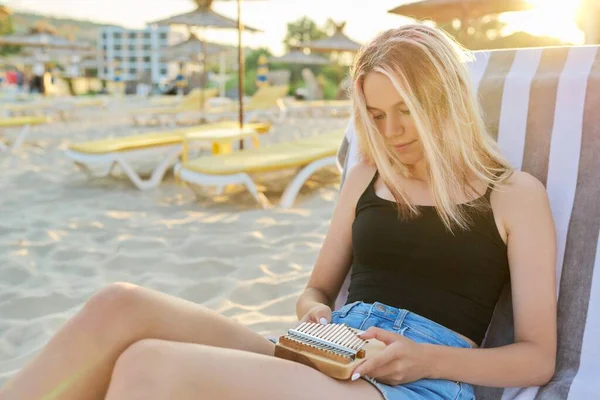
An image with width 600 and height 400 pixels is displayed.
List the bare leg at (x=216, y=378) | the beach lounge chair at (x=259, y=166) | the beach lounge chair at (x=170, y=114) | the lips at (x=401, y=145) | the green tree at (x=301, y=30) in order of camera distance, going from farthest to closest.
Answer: the green tree at (x=301, y=30) → the beach lounge chair at (x=170, y=114) → the beach lounge chair at (x=259, y=166) → the lips at (x=401, y=145) → the bare leg at (x=216, y=378)

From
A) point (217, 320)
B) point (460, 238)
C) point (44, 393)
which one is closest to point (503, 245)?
point (460, 238)

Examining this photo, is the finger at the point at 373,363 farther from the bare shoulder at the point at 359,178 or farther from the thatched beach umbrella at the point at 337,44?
the thatched beach umbrella at the point at 337,44

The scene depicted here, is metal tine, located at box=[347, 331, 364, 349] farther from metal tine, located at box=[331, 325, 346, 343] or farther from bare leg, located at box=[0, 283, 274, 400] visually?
bare leg, located at box=[0, 283, 274, 400]

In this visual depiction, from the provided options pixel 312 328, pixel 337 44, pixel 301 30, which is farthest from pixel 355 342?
pixel 301 30

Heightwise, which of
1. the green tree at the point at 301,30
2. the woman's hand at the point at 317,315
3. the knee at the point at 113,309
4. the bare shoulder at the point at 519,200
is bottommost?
the woman's hand at the point at 317,315

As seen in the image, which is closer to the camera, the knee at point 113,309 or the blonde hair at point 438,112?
the knee at point 113,309

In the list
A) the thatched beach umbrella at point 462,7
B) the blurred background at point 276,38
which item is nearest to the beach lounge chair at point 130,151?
the blurred background at point 276,38

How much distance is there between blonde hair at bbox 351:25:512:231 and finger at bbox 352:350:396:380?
1.44 ft

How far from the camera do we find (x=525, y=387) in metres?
1.49

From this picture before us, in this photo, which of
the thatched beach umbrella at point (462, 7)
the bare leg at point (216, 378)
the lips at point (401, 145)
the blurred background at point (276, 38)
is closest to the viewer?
the bare leg at point (216, 378)

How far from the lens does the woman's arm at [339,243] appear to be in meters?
1.84

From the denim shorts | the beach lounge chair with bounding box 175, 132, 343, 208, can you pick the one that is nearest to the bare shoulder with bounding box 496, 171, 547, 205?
the denim shorts

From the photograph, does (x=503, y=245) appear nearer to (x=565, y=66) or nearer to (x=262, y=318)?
(x=565, y=66)

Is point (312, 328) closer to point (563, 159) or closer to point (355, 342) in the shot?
point (355, 342)
